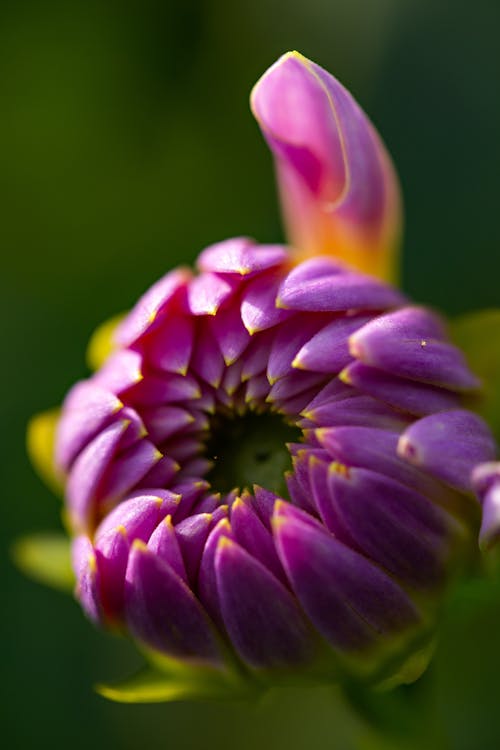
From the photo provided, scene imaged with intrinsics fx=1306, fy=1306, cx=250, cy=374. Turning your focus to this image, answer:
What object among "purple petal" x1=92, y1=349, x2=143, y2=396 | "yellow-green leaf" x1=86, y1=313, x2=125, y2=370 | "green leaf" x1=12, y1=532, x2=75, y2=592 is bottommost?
"green leaf" x1=12, y1=532, x2=75, y2=592

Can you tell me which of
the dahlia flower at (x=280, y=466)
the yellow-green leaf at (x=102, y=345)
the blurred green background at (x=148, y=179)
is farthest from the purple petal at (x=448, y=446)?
the blurred green background at (x=148, y=179)

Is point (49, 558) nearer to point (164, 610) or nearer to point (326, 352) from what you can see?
point (164, 610)

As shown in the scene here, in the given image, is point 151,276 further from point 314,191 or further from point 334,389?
point 334,389

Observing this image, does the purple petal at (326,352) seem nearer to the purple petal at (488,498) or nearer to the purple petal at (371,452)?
the purple petal at (371,452)

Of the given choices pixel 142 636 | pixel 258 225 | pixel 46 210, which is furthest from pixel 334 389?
pixel 46 210

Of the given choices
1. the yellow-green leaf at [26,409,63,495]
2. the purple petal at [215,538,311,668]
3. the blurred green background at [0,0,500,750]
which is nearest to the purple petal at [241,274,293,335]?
the purple petal at [215,538,311,668]

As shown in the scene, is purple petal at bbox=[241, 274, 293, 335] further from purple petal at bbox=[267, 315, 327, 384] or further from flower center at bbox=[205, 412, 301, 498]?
flower center at bbox=[205, 412, 301, 498]
